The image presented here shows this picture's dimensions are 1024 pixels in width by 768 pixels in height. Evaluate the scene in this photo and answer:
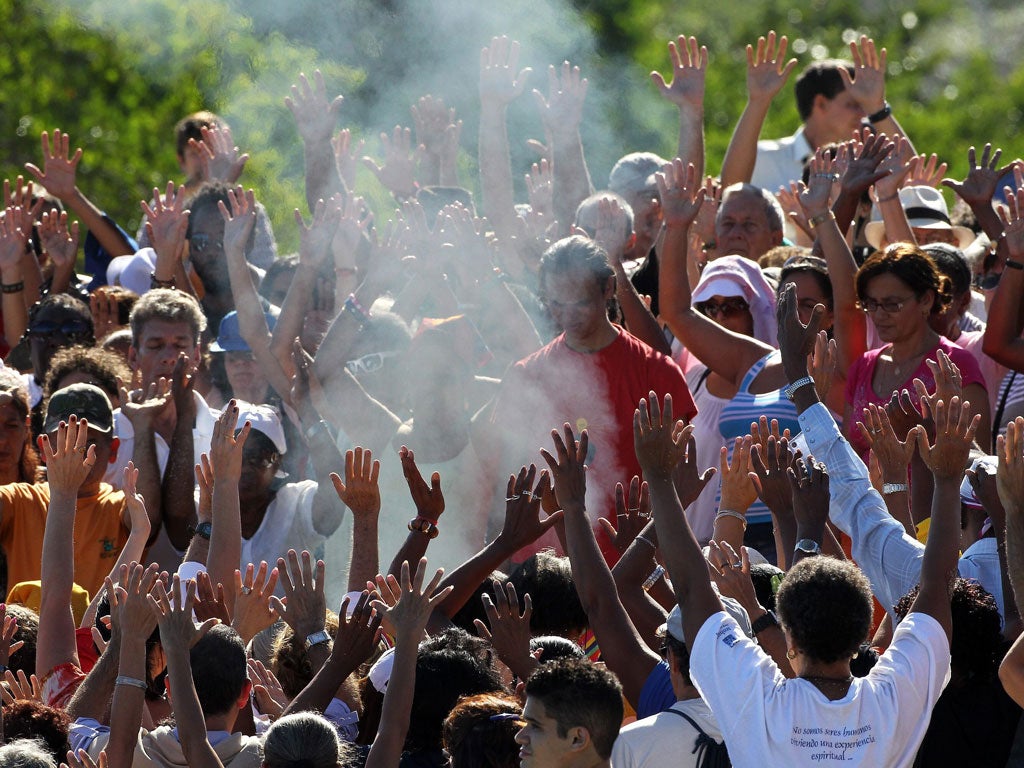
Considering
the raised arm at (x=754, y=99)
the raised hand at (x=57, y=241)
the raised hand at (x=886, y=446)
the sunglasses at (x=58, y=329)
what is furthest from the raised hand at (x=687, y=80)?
the raised hand at (x=886, y=446)

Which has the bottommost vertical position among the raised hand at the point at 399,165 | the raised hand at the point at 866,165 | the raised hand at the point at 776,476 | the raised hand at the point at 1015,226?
the raised hand at the point at 776,476

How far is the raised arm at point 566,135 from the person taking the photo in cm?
717

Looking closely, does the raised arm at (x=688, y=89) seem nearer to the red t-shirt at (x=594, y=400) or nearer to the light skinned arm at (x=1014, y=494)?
the red t-shirt at (x=594, y=400)

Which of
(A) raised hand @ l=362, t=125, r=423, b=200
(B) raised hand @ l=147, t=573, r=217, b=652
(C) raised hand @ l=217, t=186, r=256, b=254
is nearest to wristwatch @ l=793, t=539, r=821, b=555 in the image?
(B) raised hand @ l=147, t=573, r=217, b=652

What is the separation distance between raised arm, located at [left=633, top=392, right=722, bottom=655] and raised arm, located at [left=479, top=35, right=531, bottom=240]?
2888 millimetres

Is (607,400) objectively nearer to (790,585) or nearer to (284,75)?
(790,585)

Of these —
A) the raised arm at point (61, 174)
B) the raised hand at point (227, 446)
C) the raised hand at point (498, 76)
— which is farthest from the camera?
the raised arm at point (61, 174)

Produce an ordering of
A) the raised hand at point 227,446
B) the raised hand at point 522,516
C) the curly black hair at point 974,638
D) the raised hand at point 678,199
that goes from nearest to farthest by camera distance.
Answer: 1. the curly black hair at point 974,638
2. the raised hand at point 522,516
3. the raised hand at point 227,446
4. the raised hand at point 678,199

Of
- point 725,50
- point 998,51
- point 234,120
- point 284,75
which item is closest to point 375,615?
point 284,75

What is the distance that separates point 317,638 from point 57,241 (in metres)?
4.25

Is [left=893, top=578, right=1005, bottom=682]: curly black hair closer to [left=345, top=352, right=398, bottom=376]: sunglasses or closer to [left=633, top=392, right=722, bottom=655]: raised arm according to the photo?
[left=633, top=392, right=722, bottom=655]: raised arm

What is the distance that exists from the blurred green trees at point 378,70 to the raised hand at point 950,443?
5.72m

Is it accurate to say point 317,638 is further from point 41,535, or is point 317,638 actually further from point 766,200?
point 766,200

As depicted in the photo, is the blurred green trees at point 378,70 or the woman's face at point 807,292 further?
the blurred green trees at point 378,70
